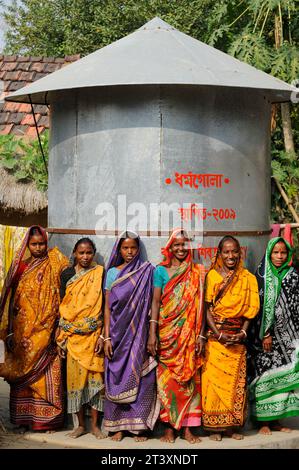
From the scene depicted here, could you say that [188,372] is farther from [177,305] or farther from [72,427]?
[72,427]

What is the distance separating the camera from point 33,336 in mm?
6473

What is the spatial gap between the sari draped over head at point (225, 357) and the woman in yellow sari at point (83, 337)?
838 mm

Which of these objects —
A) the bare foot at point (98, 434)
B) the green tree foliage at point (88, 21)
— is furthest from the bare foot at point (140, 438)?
the green tree foliage at point (88, 21)

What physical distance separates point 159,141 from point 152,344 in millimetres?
1613

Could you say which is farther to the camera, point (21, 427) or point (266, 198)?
point (266, 198)

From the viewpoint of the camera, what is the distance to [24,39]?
22828mm

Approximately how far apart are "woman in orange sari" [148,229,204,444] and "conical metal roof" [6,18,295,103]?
123cm

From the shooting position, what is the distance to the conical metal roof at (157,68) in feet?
21.0

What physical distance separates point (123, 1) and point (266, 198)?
1434 centimetres

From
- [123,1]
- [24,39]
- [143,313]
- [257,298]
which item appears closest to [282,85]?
[257,298]

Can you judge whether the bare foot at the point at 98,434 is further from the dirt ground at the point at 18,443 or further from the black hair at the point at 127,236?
the black hair at the point at 127,236

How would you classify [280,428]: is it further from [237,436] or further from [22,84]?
[22,84]

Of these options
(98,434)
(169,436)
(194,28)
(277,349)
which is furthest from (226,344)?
(194,28)

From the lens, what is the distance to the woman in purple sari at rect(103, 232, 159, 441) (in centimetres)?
627
